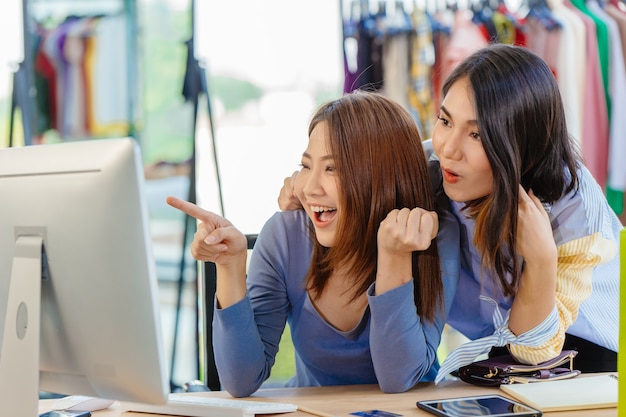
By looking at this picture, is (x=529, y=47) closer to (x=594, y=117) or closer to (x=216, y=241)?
(x=594, y=117)

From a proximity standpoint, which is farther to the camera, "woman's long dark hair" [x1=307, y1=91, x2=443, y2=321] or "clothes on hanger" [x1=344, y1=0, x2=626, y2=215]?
"clothes on hanger" [x1=344, y1=0, x2=626, y2=215]

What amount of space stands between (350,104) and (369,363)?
0.51 meters

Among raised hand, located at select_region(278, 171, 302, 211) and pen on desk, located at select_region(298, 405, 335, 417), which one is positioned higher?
raised hand, located at select_region(278, 171, 302, 211)

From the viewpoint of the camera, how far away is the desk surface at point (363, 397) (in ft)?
4.39

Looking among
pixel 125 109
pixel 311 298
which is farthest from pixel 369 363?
pixel 125 109

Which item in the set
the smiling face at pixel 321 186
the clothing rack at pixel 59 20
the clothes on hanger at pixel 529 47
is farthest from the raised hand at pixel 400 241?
the clothing rack at pixel 59 20

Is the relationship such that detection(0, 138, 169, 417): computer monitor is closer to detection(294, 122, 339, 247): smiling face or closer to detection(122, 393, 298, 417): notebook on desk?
detection(122, 393, 298, 417): notebook on desk

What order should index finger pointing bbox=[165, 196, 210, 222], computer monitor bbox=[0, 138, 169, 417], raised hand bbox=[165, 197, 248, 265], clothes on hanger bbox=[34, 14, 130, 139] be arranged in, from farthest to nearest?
clothes on hanger bbox=[34, 14, 130, 139] < raised hand bbox=[165, 197, 248, 265] < index finger pointing bbox=[165, 196, 210, 222] < computer monitor bbox=[0, 138, 169, 417]

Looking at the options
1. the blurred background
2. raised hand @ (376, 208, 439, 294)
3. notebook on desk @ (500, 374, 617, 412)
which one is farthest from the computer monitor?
the blurred background

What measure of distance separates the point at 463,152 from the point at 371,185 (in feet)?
0.61

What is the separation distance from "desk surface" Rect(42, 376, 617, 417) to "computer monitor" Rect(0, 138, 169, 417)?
10.0 inches

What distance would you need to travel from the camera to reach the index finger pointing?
49.9 inches

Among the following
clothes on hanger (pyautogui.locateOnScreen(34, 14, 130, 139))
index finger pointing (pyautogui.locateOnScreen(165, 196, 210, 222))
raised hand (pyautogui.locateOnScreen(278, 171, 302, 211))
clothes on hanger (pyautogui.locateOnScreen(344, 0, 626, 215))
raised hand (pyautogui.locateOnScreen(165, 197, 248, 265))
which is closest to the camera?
index finger pointing (pyautogui.locateOnScreen(165, 196, 210, 222))

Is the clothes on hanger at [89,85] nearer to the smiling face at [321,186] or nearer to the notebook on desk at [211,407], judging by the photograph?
the smiling face at [321,186]
